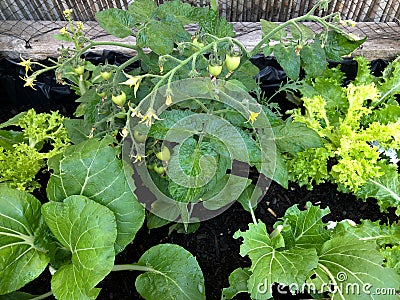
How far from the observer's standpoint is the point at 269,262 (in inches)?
45.4

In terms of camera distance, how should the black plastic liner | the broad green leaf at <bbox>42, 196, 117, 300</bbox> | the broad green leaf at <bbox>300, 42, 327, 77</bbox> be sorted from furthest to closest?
1. the black plastic liner
2. the broad green leaf at <bbox>300, 42, 327, 77</bbox>
3. the broad green leaf at <bbox>42, 196, 117, 300</bbox>

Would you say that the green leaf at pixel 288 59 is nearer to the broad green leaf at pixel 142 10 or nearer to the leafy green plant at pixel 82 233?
the broad green leaf at pixel 142 10

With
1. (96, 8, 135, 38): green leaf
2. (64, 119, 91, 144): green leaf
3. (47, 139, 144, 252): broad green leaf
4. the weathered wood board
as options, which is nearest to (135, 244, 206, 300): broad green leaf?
(47, 139, 144, 252): broad green leaf

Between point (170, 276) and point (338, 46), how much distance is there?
783 mm

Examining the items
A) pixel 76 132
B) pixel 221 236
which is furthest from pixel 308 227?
pixel 76 132

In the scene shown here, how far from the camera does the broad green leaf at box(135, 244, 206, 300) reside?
1.26 meters

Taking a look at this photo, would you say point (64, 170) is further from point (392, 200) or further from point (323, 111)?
point (392, 200)

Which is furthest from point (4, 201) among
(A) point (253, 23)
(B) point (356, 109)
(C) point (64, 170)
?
(A) point (253, 23)

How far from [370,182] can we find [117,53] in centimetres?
113

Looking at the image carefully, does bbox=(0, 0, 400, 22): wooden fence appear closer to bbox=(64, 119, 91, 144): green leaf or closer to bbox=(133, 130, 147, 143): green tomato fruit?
bbox=(64, 119, 91, 144): green leaf

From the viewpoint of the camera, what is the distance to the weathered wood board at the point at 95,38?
1929 mm

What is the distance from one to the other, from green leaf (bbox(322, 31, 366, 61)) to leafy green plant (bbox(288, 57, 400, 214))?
30cm

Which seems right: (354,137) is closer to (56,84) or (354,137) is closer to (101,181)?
(101,181)

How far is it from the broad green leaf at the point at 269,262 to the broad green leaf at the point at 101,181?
0.30 meters
